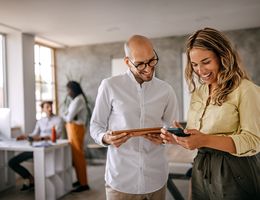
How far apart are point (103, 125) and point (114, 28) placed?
3.76m

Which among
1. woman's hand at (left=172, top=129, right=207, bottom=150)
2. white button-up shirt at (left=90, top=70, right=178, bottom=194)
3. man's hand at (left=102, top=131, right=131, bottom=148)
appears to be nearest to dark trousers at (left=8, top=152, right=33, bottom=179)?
white button-up shirt at (left=90, top=70, right=178, bottom=194)

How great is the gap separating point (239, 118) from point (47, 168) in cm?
321

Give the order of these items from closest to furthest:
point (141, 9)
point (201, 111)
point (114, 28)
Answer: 1. point (201, 111)
2. point (141, 9)
3. point (114, 28)

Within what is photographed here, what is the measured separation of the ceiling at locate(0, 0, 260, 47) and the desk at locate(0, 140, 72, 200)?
1.82 m

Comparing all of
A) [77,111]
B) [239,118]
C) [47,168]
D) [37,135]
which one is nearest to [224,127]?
[239,118]

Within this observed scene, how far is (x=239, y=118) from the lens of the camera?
1024 mm

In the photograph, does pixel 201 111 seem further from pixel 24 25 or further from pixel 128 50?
pixel 24 25

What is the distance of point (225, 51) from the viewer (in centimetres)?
105

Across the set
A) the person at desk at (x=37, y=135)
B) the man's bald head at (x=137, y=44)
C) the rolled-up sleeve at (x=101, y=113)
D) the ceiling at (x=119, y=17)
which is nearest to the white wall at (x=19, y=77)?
the ceiling at (x=119, y=17)

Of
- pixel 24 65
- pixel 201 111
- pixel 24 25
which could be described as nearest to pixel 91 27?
pixel 24 25

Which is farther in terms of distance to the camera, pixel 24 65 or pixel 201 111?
pixel 24 65

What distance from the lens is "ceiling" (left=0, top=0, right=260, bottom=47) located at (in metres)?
3.73

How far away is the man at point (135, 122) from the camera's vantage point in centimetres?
146

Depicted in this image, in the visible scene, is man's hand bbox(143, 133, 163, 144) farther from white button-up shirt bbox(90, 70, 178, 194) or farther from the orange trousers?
the orange trousers
